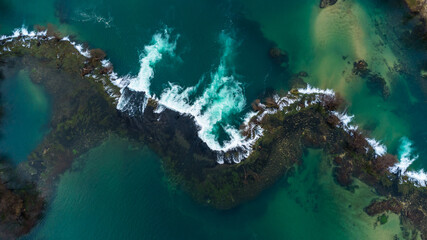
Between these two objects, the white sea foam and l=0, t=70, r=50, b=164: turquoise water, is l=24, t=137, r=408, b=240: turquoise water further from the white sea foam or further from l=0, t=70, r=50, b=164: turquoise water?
l=0, t=70, r=50, b=164: turquoise water

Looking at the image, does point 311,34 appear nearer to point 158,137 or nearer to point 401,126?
point 401,126

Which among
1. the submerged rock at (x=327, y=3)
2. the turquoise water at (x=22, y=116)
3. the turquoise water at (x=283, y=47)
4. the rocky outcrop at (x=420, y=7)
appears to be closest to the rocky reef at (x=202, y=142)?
the turquoise water at (x=22, y=116)

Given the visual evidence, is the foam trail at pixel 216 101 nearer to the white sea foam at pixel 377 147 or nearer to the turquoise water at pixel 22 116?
the white sea foam at pixel 377 147

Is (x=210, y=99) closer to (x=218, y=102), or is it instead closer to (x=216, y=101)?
(x=216, y=101)

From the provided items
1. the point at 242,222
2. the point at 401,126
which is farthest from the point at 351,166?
the point at 242,222

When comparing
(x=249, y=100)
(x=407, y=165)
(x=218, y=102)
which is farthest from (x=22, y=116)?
(x=407, y=165)
